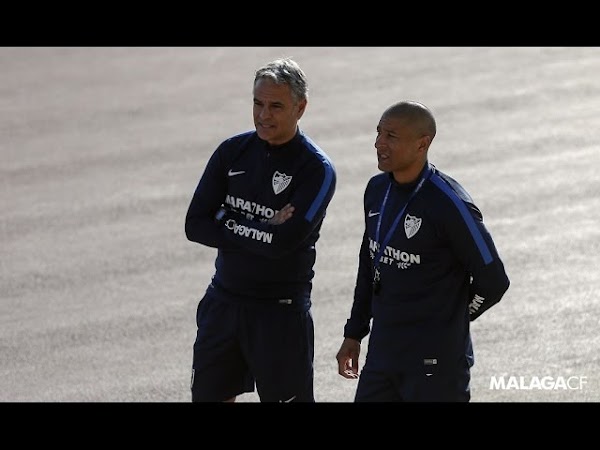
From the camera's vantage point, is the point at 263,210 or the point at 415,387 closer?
the point at 415,387

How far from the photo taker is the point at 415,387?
18.8 feet

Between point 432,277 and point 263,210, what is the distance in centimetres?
105

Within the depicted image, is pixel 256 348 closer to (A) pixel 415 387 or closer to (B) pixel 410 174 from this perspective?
(A) pixel 415 387

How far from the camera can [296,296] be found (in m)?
6.33

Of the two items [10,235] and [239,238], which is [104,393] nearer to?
[239,238]

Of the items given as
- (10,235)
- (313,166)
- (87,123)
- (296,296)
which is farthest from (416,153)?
(87,123)

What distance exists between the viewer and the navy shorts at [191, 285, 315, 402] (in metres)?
6.28

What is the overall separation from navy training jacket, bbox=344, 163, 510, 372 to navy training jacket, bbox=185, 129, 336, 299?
1.57 feet

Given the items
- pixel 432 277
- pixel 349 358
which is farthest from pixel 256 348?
pixel 432 277

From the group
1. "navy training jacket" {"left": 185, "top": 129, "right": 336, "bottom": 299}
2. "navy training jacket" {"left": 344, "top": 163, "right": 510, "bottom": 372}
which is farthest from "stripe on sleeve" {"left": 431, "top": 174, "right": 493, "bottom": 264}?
"navy training jacket" {"left": 185, "top": 129, "right": 336, "bottom": 299}

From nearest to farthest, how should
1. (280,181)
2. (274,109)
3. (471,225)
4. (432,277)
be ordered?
(471,225) → (432,277) → (274,109) → (280,181)

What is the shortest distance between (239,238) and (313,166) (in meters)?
0.53

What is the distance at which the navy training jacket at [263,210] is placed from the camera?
20.1ft

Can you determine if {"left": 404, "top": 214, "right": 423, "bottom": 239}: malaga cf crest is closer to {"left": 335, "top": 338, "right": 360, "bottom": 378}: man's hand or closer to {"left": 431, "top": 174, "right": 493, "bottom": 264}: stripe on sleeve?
{"left": 431, "top": 174, "right": 493, "bottom": 264}: stripe on sleeve
